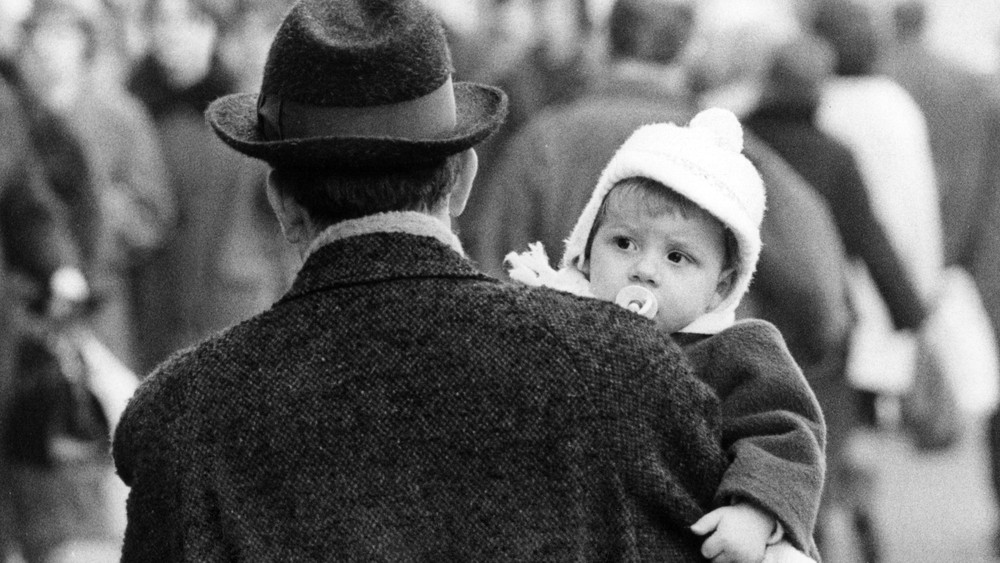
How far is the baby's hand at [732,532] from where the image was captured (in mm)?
3221

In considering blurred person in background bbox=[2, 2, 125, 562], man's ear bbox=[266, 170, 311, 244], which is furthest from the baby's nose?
blurred person in background bbox=[2, 2, 125, 562]

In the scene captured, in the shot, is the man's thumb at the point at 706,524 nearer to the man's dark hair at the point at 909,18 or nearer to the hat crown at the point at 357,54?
the hat crown at the point at 357,54

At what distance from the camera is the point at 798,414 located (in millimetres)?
3420

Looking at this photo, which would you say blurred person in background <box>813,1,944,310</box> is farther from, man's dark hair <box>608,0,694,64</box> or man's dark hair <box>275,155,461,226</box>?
man's dark hair <box>275,155,461,226</box>

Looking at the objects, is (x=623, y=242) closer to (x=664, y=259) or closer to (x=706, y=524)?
(x=664, y=259)

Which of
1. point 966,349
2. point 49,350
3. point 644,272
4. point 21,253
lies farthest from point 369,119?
point 966,349

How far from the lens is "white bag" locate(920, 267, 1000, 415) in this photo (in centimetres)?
870

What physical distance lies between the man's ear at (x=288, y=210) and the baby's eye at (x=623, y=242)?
0.54 m

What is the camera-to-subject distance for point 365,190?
3252mm

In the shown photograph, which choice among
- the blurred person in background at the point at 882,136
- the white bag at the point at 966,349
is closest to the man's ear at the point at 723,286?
the blurred person in background at the point at 882,136

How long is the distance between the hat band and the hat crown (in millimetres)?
11

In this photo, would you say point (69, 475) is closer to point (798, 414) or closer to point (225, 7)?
point (225, 7)

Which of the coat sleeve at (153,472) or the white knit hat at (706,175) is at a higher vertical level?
the white knit hat at (706,175)

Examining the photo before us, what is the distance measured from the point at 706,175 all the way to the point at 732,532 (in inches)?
24.7
